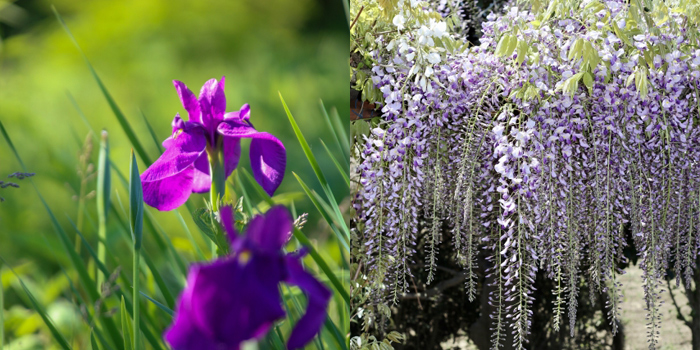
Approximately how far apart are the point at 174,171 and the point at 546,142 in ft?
3.38

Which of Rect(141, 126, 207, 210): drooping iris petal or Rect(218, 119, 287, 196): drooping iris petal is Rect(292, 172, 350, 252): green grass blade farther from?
Rect(141, 126, 207, 210): drooping iris petal

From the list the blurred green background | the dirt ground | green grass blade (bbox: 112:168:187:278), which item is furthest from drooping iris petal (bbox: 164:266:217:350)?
the dirt ground

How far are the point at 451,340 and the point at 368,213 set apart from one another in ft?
3.67

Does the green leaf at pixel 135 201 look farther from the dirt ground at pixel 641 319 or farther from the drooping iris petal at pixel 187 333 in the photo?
Result: the dirt ground at pixel 641 319

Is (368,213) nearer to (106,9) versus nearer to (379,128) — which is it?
(379,128)

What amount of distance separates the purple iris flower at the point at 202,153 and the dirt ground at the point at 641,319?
5.81 ft

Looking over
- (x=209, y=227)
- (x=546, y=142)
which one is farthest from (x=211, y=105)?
(x=546, y=142)

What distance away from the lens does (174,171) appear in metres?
0.62

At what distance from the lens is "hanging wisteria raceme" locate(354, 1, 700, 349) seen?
1.34m

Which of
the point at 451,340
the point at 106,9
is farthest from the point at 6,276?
the point at 451,340

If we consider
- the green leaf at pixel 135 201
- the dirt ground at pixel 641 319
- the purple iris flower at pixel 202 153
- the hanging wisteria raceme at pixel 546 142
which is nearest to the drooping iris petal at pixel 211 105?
the purple iris flower at pixel 202 153

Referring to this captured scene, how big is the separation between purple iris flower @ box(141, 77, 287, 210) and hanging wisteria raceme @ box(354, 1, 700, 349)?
0.75 metres

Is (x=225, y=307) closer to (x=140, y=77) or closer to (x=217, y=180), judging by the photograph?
(x=217, y=180)

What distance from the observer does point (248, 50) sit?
1778 mm
